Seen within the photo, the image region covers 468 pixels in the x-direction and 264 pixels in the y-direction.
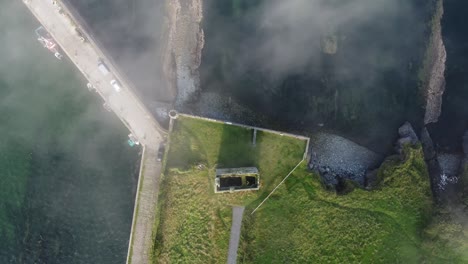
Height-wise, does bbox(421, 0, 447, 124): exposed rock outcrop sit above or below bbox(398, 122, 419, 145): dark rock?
above

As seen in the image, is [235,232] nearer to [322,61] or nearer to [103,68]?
[103,68]

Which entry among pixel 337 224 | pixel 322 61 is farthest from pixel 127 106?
pixel 337 224

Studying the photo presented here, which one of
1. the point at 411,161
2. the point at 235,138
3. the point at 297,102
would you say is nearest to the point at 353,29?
the point at 297,102

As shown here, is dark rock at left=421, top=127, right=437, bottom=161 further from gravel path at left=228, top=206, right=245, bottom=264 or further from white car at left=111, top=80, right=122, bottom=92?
white car at left=111, top=80, right=122, bottom=92

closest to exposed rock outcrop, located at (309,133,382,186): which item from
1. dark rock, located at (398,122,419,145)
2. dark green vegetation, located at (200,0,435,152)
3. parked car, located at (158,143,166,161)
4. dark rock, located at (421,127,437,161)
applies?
dark green vegetation, located at (200,0,435,152)

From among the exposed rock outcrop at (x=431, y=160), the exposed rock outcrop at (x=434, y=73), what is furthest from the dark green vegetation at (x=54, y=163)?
the exposed rock outcrop at (x=434, y=73)

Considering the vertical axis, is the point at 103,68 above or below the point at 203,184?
above
